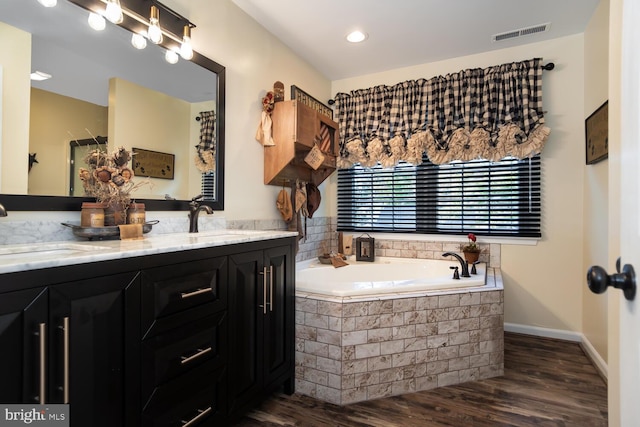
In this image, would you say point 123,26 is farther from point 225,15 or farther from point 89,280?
point 89,280

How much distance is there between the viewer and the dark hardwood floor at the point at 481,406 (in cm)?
185

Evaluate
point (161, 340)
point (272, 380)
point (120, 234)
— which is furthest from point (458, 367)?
point (120, 234)

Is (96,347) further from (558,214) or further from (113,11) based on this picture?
(558,214)

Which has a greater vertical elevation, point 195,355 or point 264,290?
point 264,290

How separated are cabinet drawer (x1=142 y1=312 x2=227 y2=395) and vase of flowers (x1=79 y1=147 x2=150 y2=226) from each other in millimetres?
646

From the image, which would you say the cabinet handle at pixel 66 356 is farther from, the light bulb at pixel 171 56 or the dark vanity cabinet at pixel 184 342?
the light bulb at pixel 171 56

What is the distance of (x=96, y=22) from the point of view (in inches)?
63.1

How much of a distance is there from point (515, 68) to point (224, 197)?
2.76m

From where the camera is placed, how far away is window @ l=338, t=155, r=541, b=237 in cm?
312

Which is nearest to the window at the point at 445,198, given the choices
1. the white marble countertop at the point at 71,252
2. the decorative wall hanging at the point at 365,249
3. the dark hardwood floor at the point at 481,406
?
the decorative wall hanging at the point at 365,249

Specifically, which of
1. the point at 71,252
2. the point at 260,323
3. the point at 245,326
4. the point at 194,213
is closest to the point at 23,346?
the point at 71,252

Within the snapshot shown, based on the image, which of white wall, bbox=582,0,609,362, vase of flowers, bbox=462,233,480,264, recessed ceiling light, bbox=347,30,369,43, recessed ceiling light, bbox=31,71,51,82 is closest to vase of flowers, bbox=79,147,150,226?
recessed ceiling light, bbox=31,71,51,82

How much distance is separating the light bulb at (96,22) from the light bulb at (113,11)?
1.4 inches

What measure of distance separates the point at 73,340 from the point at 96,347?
0.08 metres
